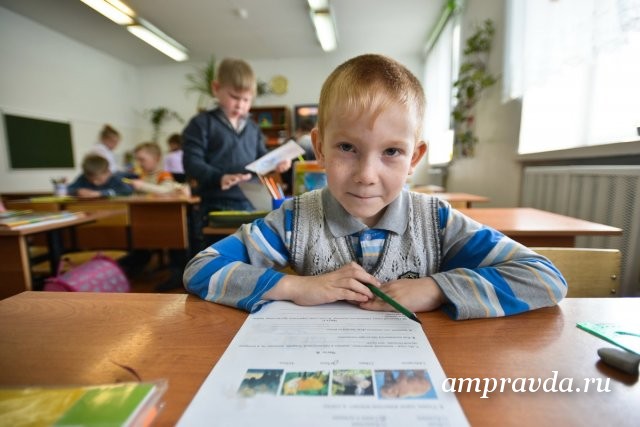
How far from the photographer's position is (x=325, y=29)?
4.56 m

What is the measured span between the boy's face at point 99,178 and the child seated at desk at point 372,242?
301 cm

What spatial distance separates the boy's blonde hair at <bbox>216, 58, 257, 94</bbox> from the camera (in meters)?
1.65

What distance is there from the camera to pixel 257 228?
2.47 ft

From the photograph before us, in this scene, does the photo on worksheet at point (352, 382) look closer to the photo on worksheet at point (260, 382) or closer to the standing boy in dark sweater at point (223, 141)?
the photo on worksheet at point (260, 382)

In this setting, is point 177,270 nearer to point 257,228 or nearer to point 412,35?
point 257,228

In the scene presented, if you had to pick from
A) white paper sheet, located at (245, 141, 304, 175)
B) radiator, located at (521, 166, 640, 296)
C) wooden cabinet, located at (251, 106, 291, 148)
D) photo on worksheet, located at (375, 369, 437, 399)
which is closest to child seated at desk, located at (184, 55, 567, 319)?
photo on worksheet, located at (375, 369, 437, 399)

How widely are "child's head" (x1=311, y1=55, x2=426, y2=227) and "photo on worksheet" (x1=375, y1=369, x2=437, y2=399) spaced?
378mm

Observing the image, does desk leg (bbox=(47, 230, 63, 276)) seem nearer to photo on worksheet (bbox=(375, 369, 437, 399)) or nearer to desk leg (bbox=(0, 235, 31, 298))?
desk leg (bbox=(0, 235, 31, 298))

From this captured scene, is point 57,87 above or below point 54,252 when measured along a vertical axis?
above

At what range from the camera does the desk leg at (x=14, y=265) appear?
1.68 m

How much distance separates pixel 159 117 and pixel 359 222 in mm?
6689

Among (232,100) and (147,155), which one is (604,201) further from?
(147,155)

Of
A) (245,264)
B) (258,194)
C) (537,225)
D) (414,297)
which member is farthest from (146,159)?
(414,297)

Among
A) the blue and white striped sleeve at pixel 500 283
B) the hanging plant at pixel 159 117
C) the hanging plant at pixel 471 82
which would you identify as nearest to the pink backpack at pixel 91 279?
the blue and white striped sleeve at pixel 500 283
